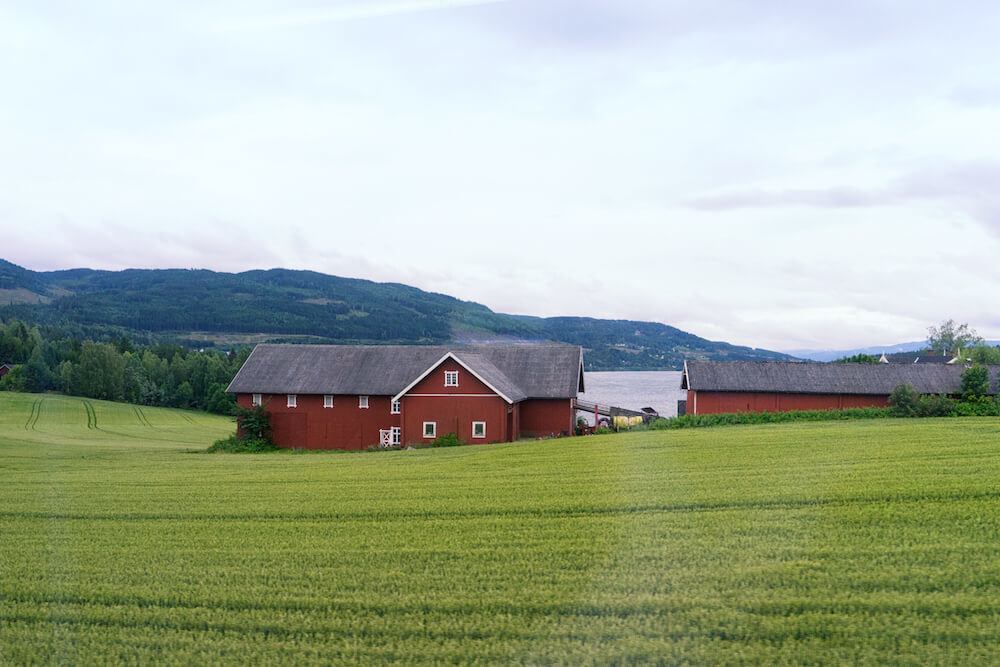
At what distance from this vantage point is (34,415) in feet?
229

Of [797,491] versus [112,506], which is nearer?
[797,491]

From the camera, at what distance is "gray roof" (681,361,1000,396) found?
42.2 meters

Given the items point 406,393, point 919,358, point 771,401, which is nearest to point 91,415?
point 406,393

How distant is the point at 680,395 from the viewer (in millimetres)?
107500

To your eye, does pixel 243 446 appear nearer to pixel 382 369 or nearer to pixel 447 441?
pixel 382 369

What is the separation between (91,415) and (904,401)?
212 feet

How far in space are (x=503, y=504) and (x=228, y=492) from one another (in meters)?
7.79

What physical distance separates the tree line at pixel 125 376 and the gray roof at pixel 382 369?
46.8m

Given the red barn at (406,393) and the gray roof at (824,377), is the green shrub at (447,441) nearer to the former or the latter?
the red barn at (406,393)

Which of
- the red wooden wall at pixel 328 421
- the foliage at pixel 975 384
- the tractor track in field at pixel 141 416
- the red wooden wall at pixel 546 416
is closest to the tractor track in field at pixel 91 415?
the tractor track in field at pixel 141 416

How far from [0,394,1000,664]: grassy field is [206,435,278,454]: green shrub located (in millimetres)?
18082

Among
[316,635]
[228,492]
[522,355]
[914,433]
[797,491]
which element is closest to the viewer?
[316,635]

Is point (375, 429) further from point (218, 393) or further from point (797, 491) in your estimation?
point (218, 393)

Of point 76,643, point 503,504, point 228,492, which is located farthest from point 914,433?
point 76,643
